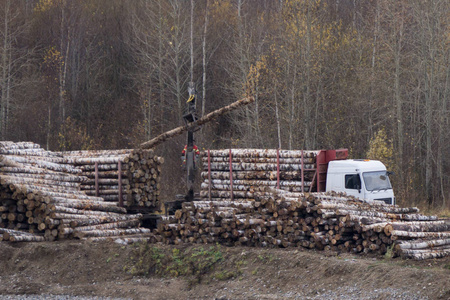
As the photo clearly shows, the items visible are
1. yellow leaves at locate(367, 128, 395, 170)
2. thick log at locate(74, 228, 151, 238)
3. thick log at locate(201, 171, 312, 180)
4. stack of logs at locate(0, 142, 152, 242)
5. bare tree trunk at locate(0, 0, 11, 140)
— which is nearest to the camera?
A: stack of logs at locate(0, 142, 152, 242)

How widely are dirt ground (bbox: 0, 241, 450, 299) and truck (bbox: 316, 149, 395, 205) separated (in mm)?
5068

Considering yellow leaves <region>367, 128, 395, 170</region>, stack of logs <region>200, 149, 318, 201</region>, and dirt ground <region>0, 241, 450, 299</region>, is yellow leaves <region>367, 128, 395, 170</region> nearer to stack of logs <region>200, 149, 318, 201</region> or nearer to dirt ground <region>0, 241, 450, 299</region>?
stack of logs <region>200, 149, 318, 201</region>

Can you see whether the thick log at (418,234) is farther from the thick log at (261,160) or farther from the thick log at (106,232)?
the thick log at (106,232)

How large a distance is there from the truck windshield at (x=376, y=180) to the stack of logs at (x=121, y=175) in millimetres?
7130

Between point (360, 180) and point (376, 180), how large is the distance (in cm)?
60

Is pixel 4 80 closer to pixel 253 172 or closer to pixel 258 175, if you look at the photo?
pixel 253 172

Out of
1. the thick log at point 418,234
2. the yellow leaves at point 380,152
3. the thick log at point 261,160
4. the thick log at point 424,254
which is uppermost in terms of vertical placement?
the yellow leaves at point 380,152

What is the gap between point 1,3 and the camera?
40.2 m

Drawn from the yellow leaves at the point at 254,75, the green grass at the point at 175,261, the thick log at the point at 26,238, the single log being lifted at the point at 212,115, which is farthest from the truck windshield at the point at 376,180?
the yellow leaves at the point at 254,75

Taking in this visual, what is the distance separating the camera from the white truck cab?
1903cm

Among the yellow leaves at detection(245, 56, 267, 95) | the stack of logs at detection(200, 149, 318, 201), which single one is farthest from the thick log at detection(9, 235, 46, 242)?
the yellow leaves at detection(245, 56, 267, 95)

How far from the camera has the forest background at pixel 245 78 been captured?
30234 mm

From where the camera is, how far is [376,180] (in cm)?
1931

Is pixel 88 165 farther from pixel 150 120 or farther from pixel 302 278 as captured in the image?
pixel 150 120
